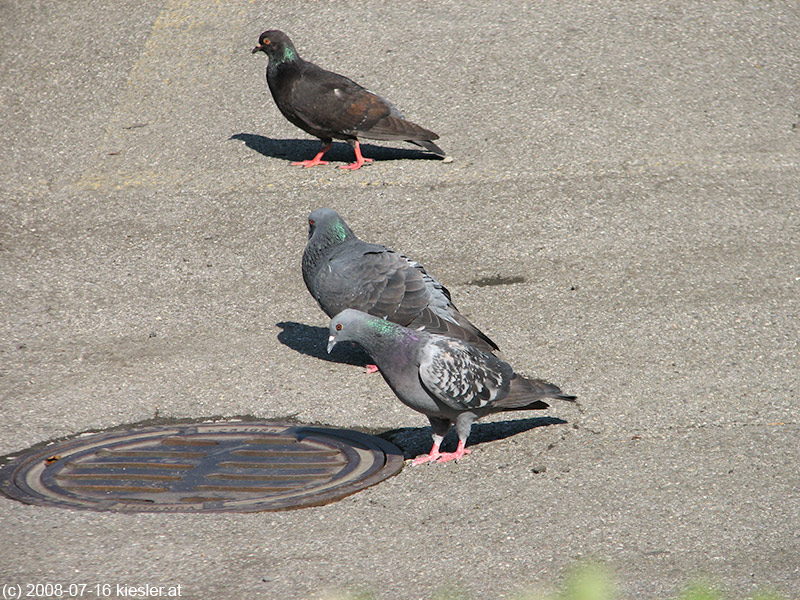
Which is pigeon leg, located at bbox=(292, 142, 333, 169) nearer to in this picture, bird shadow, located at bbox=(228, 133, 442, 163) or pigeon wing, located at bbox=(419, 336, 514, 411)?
bird shadow, located at bbox=(228, 133, 442, 163)

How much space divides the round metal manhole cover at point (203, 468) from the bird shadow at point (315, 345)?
45.0 inches

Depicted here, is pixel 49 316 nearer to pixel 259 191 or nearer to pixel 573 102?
pixel 259 191

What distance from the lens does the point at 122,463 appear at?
520cm

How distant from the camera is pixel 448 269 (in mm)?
7957

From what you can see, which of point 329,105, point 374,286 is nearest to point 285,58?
point 329,105

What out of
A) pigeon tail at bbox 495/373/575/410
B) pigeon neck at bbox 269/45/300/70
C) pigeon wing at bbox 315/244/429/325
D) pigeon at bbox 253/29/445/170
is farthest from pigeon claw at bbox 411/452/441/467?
pigeon neck at bbox 269/45/300/70

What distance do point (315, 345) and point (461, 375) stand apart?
7.00 feet

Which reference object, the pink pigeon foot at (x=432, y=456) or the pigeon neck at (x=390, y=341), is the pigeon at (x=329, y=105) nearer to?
the pigeon neck at (x=390, y=341)

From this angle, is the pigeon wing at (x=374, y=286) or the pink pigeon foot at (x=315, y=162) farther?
the pink pigeon foot at (x=315, y=162)

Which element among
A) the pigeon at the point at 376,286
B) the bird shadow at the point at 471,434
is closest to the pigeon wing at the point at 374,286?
the pigeon at the point at 376,286

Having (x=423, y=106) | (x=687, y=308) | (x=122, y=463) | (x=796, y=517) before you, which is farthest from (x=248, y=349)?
(x=423, y=106)

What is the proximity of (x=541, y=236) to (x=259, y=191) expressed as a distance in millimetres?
2961

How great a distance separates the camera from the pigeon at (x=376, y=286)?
6.05 meters

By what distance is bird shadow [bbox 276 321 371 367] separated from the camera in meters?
6.75
